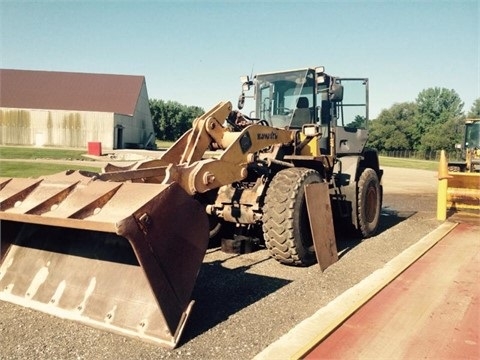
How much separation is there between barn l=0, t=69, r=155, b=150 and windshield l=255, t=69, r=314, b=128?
101 ft

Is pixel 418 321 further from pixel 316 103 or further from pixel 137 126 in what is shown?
pixel 137 126

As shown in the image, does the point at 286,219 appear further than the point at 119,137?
No

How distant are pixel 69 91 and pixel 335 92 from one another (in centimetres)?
3973

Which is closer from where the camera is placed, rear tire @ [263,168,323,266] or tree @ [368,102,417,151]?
rear tire @ [263,168,323,266]

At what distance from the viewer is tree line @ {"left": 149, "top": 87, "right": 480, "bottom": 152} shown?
61.0m

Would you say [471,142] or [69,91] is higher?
[69,91]

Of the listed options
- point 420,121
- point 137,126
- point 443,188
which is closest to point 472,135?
point 443,188

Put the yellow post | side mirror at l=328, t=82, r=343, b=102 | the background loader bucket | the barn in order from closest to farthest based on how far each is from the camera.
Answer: the background loader bucket < side mirror at l=328, t=82, r=343, b=102 < the yellow post < the barn

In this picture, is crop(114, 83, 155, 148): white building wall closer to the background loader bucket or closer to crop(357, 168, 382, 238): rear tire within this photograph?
crop(357, 168, 382, 238): rear tire

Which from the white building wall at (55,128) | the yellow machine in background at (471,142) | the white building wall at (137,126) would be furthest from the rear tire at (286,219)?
the white building wall at (137,126)

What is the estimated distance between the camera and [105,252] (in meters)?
4.06

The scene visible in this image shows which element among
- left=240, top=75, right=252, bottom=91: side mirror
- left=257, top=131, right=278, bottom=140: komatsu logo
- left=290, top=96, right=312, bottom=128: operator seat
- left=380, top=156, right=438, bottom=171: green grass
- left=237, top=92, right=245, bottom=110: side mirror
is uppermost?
left=240, top=75, right=252, bottom=91: side mirror

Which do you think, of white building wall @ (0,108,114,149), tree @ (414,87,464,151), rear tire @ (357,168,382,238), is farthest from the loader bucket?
tree @ (414,87,464,151)

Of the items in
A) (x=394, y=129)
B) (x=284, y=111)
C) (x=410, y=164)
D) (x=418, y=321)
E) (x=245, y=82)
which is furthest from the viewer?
(x=394, y=129)
